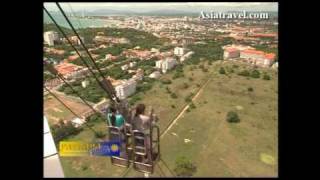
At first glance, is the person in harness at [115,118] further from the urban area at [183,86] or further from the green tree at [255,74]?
the green tree at [255,74]

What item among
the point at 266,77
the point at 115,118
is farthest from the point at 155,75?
the point at 115,118

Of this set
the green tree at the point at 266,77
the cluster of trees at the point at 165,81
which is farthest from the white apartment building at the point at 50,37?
the green tree at the point at 266,77

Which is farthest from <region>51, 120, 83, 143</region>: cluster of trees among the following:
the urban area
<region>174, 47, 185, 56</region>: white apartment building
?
<region>174, 47, 185, 56</region>: white apartment building

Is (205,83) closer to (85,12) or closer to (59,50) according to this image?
(59,50)

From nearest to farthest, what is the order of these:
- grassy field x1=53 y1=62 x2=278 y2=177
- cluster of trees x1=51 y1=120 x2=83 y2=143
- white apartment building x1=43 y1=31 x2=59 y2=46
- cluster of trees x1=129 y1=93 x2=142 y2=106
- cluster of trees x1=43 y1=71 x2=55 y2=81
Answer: grassy field x1=53 y1=62 x2=278 y2=177 < white apartment building x1=43 y1=31 x2=59 y2=46 < cluster of trees x1=51 y1=120 x2=83 y2=143 < cluster of trees x1=43 y1=71 x2=55 y2=81 < cluster of trees x1=129 y1=93 x2=142 y2=106

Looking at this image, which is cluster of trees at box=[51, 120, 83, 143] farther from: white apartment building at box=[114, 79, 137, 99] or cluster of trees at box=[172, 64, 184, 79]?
cluster of trees at box=[172, 64, 184, 79]

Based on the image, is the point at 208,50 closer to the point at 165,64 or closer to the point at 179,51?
the point at 179,51
